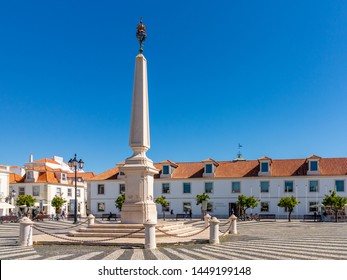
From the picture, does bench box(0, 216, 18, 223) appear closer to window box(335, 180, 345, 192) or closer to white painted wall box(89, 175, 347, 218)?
white painted wall box(89, 175, 347, 218)

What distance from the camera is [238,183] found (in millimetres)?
48531

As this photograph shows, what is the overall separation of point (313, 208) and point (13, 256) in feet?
126

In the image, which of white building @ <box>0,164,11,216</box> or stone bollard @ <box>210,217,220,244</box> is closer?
stone bollard @ <box>210,217,220,244</box>

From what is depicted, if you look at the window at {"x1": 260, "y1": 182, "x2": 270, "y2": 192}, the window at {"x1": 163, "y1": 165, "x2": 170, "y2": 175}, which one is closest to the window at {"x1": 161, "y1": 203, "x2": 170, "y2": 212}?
the window at {"x1": 163, "y1": 165, "x2": 170, "y2": 175}

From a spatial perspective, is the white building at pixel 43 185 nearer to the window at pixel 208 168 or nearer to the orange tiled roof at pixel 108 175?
the orange tiled roof at pixel 108 175

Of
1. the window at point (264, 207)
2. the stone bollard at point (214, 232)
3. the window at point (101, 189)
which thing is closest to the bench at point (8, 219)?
the window at point (101, 189)

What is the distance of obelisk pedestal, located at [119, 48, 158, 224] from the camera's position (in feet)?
63.1

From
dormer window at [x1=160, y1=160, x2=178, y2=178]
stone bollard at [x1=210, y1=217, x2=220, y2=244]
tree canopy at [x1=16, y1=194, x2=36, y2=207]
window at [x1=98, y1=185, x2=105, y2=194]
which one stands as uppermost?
dormer window at [x1=160, y1=160, x2=178, y2=178]

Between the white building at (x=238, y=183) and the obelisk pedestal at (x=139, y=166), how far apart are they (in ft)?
97.6

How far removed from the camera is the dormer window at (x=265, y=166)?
4781 cm

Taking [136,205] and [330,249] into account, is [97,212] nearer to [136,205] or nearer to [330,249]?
[136,205]

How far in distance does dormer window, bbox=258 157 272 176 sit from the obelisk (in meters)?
29.7

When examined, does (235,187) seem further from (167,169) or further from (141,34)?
(141,34)

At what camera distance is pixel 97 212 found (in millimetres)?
52438
